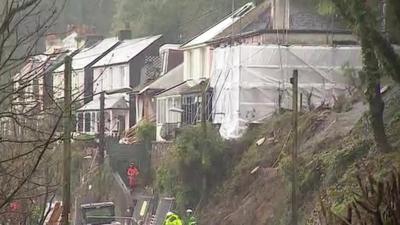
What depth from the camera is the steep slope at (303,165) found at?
2911 centimetres

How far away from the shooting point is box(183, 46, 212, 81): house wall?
5135 cm

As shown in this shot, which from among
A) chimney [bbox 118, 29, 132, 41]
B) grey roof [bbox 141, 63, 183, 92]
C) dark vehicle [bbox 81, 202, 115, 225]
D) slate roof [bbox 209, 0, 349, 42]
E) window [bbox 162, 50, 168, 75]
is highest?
chimney [bbox 118, 29, 132, 41]

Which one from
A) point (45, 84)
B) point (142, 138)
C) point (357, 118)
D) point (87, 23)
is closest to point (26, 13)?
point (45, 84)

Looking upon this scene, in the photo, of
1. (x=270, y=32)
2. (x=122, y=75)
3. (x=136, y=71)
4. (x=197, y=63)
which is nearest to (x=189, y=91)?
(x=197, y=63)

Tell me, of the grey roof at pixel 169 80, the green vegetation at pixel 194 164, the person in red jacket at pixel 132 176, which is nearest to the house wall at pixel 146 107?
the grey roof at pixel 169 80

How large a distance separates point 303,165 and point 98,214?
877 cm

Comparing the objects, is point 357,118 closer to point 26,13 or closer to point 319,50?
point 319,50

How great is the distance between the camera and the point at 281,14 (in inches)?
1850

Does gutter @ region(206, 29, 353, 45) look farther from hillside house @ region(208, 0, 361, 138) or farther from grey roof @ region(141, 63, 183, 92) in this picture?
grey roof @ region(141, 63, 183, 92)

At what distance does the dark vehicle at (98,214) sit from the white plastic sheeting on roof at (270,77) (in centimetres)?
793

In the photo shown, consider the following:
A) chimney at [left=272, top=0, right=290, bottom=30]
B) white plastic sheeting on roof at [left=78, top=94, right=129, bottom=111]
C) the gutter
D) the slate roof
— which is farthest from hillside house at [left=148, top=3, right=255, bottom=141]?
white plastic sheeting on roof at [left=78, top=94, right=129, bottom=111]

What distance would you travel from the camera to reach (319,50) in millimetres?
43844

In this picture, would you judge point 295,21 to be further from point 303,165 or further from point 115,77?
point 115,77

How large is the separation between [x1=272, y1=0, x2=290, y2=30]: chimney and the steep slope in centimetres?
817
